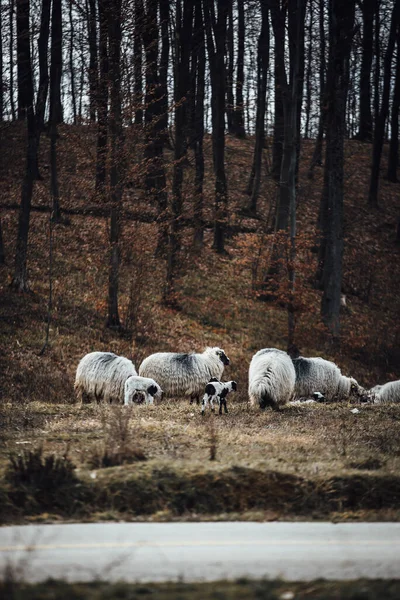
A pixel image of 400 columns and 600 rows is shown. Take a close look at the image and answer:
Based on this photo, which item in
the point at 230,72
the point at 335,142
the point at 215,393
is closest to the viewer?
the point at 215,393

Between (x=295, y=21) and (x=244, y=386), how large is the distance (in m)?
14.7

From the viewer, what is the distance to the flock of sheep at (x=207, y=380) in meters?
14.5

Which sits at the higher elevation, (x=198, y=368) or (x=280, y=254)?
(x=280, y=254)

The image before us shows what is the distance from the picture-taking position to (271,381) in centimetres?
1442

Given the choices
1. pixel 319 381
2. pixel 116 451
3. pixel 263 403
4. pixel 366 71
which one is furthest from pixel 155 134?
pixel 366 71

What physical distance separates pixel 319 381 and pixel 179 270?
36.0 ft

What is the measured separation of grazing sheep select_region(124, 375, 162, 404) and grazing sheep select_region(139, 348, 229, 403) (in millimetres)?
1364

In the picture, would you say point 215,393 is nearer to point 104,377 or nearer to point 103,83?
point 104,377

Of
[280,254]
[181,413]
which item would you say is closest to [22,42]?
[280,254]

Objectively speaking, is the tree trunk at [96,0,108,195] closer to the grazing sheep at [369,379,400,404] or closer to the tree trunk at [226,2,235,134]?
the grazing sheep at [369,379,400,404]

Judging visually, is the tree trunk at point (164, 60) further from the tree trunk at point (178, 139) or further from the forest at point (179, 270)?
the tree trunk at point (178, 139)

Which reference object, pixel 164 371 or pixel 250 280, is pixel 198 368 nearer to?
pixel 164 371

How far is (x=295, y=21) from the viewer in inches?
1040

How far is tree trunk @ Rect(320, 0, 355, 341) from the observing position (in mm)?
24484
